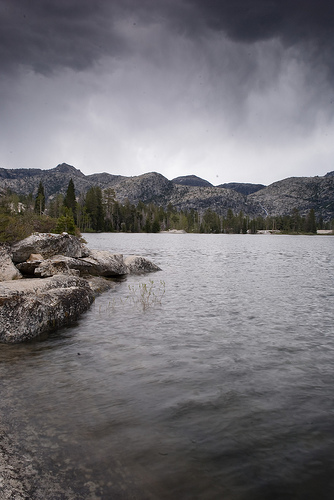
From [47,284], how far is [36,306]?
2361 mm

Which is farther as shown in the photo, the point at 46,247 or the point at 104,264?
the point at 104,264

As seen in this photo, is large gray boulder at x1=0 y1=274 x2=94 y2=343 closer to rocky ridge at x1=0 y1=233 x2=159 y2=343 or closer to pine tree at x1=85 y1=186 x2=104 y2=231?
rocky ridge at x1=0 y1=233 x2=159 y2=343

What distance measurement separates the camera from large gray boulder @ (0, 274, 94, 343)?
9.07 meters

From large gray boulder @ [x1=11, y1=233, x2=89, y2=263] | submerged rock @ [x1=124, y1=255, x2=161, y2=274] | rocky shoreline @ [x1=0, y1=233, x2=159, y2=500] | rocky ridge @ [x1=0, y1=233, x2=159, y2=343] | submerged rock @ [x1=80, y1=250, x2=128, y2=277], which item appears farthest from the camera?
submerged rock @ [x1=124, y1=255, x2=161, y2=274]

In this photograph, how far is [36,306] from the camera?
385 inches

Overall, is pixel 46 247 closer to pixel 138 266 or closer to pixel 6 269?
pixel 6 269

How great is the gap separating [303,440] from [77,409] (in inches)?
148

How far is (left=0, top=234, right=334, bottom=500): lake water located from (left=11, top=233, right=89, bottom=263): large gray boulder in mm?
9389

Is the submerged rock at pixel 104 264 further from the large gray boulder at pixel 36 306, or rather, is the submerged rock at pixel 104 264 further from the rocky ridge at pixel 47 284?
the large gray boulder at pixel 36 306

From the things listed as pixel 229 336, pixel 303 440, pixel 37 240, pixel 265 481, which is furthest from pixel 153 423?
pixel 37 240

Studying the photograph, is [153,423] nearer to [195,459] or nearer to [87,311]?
[195,459]

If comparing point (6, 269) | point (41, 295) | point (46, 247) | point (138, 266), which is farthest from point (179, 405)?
point (138, 266)

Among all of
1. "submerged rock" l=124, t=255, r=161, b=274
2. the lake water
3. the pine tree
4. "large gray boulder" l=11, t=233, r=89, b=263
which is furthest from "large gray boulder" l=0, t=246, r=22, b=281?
the pine tree

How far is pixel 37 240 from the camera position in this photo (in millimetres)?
19094
